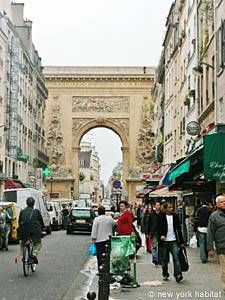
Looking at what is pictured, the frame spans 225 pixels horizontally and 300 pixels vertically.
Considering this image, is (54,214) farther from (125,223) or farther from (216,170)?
(216,170)

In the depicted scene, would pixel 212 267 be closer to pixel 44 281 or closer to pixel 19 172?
pixel 44 281

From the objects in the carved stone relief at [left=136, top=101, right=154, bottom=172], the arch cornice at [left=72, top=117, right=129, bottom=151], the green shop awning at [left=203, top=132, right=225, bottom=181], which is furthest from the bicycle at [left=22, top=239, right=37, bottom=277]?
the carved stone relief at [left=136, top=101, right=154, bottom=172]

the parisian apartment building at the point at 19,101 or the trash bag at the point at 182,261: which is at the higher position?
the parisian apartment building at the point at 19,101

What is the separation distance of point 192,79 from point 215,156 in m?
22.7

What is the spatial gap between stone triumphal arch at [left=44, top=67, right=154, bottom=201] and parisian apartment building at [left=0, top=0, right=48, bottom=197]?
13.3 ft

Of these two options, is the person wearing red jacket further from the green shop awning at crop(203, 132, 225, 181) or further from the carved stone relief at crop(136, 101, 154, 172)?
the carved stone relief at crop(136, 101, 154, 172)

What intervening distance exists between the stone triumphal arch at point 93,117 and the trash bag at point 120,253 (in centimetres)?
7420

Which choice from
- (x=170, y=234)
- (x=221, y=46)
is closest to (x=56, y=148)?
(x=221, y=46)

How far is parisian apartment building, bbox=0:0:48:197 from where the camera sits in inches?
2263

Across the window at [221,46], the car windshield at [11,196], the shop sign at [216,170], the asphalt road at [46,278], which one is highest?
the window at [221,46]

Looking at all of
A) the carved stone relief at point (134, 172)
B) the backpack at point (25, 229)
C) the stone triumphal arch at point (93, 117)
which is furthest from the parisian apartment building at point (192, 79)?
the stone triumphal arch at point (93, 117)

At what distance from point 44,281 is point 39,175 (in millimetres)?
60243

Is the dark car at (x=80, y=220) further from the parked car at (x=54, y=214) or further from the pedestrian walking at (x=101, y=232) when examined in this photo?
the pedestrian walking at (x=101, y=232)

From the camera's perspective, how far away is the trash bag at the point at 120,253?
13312mm
